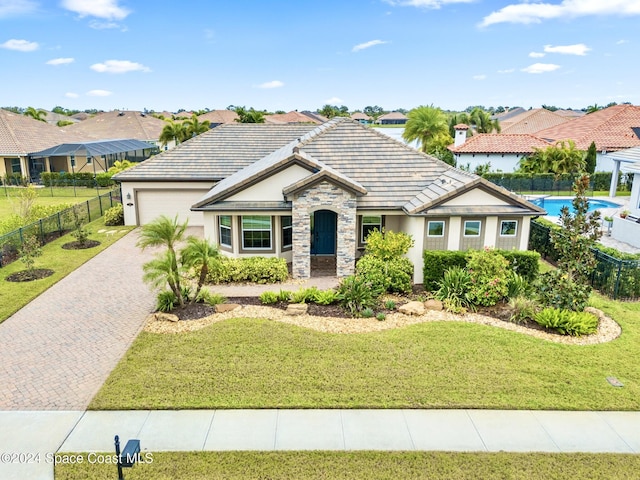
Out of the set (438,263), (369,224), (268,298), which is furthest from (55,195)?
(438,263)

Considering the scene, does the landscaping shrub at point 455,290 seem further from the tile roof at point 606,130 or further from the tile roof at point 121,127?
the tile roof at point 121,127

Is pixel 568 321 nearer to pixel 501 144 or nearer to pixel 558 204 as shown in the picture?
pixel 558 204

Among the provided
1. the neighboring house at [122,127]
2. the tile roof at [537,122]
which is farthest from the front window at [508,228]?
the neighboring house at [122,127]

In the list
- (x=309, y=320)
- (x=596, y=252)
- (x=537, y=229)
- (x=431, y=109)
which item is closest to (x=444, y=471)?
(x=309, y=320)

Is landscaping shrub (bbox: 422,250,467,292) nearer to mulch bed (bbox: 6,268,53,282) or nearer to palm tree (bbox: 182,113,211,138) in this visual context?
mulch bed (bbox: 6,268,53,282)

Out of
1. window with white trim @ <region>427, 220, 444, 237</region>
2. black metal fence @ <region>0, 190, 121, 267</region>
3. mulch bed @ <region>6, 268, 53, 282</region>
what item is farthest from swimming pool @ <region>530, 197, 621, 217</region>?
mulch bed @ <region>6, 268, 53, 282</region>

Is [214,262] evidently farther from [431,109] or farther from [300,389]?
[431,109]
